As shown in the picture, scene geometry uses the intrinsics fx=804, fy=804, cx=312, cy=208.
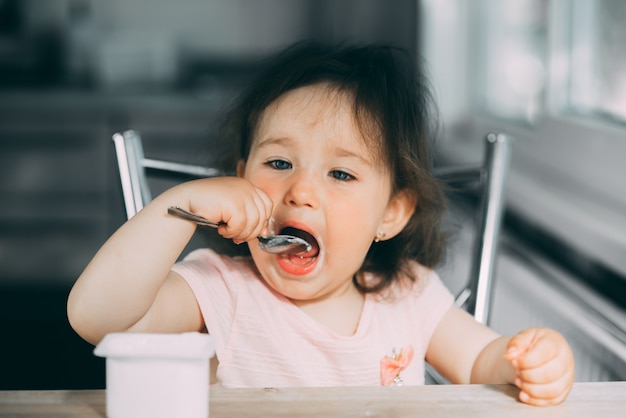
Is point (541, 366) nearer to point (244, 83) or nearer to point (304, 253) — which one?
point (304, 253)

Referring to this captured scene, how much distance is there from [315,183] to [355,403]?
0.31 metres

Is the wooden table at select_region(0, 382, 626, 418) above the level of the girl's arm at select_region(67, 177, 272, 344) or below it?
below

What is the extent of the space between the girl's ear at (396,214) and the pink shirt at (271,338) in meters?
0.10

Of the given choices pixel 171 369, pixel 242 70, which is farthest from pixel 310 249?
pixel 242 70

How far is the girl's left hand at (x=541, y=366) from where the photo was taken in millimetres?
636

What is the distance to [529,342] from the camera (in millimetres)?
720

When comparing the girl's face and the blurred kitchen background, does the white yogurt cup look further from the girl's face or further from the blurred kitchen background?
the blurred kitchen background

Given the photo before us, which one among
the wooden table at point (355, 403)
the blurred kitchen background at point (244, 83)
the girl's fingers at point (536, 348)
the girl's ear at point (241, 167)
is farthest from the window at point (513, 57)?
the wooden table at point (355, 403)

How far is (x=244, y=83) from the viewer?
4.54ft

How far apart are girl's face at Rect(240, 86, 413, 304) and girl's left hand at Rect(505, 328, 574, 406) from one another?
0.24 meters

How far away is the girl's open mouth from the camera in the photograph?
0.86 m

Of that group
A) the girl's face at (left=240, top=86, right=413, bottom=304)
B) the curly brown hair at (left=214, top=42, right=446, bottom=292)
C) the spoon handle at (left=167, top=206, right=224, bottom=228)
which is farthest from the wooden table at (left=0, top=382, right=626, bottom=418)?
the curly brown hair at (left=214, top=42, right=446, bottom=292)

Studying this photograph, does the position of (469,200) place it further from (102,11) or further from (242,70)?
(102,11)

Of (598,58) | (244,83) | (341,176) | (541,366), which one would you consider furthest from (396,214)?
(598,58)
